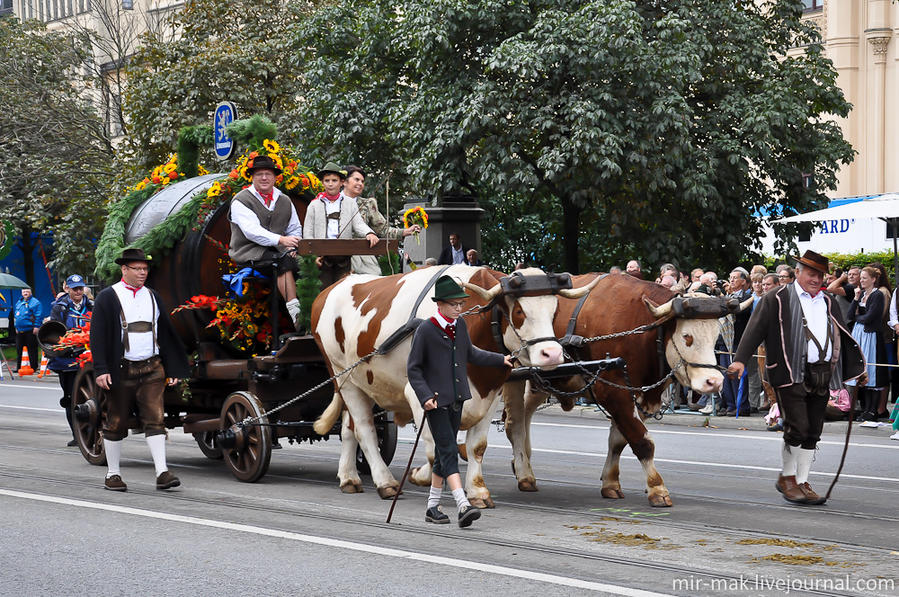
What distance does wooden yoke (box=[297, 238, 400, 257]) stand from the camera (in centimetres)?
1117

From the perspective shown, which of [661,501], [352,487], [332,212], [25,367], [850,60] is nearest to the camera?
[661,501]

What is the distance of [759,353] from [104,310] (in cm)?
944

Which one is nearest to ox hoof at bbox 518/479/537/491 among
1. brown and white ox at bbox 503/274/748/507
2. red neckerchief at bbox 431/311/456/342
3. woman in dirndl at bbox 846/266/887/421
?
brown and white ox at bbox 503/274/748/507

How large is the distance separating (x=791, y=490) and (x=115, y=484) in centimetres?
567

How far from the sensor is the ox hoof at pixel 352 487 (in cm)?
1076

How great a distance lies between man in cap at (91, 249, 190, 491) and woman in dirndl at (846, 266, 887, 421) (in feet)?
31.4

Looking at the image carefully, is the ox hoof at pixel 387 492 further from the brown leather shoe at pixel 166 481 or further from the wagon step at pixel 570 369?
the brown leather shoe at pixel 166 481

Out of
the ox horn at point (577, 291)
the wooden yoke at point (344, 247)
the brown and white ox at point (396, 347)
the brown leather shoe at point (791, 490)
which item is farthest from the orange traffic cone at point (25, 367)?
the brown leather shoe at point (791, 490)

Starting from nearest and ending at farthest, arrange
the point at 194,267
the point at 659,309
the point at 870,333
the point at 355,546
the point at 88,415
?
the point at 355,546
the point at 659,309
the point at 194,267
the point at 88,415
the point at 870,333

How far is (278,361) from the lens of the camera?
1120 centimetres

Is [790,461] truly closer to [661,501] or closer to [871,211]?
[661,501]

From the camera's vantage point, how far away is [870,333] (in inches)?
658

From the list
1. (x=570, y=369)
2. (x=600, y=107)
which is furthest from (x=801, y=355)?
(x=600, y=107)

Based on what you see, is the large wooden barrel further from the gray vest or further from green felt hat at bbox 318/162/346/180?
green felt hat at bbox 318/162/346/180
